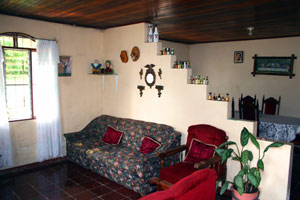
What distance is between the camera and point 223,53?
682 cm

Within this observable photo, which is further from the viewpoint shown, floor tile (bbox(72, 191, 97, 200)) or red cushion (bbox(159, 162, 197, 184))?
floor tile (bbox(72, 191, 97, 200))

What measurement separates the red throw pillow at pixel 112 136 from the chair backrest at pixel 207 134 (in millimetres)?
1306

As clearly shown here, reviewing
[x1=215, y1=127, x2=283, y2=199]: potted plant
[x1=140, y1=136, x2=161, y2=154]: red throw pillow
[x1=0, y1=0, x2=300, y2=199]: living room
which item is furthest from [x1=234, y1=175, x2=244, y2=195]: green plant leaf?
[x1=140, y1=136, x2=161, y2=154]: red throw pillow

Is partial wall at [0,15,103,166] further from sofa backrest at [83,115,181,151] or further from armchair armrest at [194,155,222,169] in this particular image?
armchair armrest at [194,155,222,169]

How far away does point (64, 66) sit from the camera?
4.70m

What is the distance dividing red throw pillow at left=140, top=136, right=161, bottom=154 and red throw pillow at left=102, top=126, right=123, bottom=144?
62 cm

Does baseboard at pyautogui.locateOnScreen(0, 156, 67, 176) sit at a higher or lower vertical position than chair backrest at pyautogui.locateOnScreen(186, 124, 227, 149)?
lower

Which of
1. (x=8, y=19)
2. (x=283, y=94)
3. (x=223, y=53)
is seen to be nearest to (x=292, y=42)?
(x=283, y=94)

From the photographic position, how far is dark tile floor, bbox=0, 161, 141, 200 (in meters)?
3.41

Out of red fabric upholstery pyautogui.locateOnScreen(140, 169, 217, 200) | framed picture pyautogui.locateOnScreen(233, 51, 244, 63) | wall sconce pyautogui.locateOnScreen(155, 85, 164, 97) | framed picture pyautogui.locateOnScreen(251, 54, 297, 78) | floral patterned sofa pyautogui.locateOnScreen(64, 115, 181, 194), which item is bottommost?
floral patterned sofa pyautogui.locateOnScreen(64, 115, 181, 194)

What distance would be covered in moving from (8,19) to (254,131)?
13.3 ft

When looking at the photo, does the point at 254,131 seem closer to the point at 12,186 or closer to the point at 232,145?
the point at 232,145

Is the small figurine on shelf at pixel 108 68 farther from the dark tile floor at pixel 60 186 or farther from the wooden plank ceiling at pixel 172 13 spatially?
the dark tile floor at pixel 60 186

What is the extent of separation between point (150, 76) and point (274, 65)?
3420 mm
